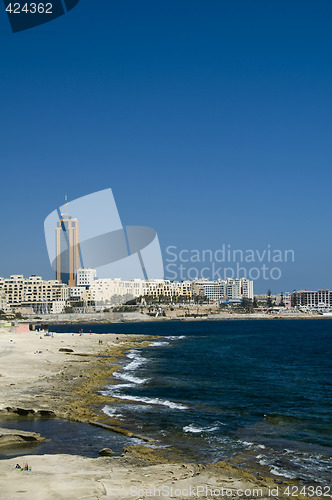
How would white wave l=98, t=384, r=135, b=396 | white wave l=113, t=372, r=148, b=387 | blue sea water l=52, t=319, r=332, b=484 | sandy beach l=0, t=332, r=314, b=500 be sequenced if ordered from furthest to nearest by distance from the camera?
white wave l=113, t=372, r=148, b=387 < white wave l=98, t=384, r=135, b=396 < blue sea water l=52, t=319, r=332, b=484 < sandy beach l=0, t=332, r=314, b=500

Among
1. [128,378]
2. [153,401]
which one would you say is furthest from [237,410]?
[128,378]

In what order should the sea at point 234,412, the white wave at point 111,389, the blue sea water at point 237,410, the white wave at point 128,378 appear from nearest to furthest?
the sea at point 234,412, the blue sea water at point 237,410, the white wave at point 111,389, the white wave at point 128,378

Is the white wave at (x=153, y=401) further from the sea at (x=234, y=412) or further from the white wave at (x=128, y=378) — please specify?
the white wave at (x=128, y=378)

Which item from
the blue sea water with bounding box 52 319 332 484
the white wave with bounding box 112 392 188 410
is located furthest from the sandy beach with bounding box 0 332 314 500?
the white wave with bounding box 112 392 188 410

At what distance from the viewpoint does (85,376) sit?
2992 cm

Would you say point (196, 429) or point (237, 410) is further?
point (237, 410)

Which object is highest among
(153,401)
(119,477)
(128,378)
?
(119,477)

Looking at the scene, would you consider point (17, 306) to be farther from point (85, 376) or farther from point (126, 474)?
point (126, 474)

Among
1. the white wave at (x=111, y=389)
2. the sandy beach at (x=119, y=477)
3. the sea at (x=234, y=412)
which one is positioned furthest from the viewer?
the white wave at (x=111, y=389)

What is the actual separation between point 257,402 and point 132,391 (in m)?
6.44

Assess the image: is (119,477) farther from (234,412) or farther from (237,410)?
(237,410)

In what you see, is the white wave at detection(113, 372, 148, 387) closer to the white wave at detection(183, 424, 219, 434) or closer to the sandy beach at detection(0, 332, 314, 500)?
the sandy beach at detection(0, 332, 314, 500)

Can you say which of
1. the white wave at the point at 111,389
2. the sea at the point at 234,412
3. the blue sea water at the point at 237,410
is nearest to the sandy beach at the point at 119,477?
the sea at the point at 234,412

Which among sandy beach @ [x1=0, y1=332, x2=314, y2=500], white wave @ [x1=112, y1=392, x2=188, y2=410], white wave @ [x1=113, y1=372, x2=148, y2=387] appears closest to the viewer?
sandy beach @ [x1=0, y1=332, x2=314, y2=500]
